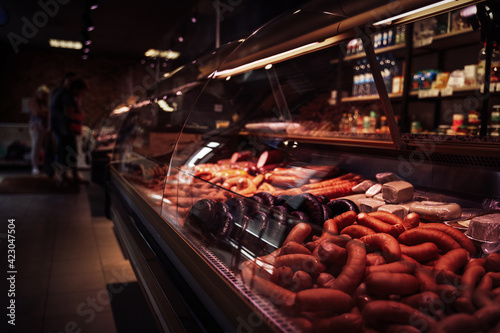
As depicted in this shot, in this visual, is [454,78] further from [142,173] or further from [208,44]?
[208,44]

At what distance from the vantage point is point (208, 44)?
280 inches

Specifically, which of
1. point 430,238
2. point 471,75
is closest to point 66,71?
point 471,75

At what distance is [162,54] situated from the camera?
10336 millimetres

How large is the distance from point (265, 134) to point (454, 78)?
1948 millimetres

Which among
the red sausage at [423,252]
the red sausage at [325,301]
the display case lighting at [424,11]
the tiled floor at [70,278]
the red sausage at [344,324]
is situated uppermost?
the display case lighting at [424,11]

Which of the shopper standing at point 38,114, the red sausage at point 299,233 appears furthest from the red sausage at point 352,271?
the shopper standing at point 38,114

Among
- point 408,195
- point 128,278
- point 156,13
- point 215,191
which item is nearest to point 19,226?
point 128,278

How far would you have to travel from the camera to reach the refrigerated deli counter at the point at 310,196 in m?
0.91

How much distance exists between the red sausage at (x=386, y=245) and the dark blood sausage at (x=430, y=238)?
14cm

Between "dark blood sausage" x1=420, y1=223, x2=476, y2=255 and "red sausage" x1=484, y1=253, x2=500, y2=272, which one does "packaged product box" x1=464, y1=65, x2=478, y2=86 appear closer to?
"dark blood sausage" x1=420, y1=223, x2=476, y2=255

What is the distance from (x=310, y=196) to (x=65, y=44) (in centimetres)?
1111

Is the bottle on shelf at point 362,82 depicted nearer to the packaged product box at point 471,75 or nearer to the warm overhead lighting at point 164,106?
the packaged product box at point 471,75

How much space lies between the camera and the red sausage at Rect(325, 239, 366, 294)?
945 millimetres

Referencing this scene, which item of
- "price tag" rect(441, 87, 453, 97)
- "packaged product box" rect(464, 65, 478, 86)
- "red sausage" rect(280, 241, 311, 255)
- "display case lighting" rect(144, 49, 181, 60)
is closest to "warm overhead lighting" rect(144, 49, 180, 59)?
"display case lighting" rect(144, 49, 181, 60)
